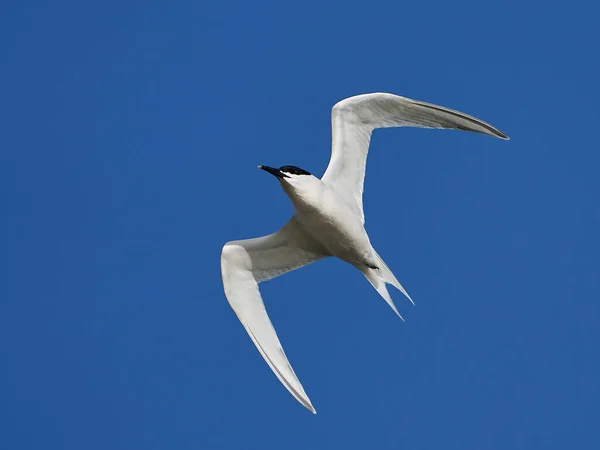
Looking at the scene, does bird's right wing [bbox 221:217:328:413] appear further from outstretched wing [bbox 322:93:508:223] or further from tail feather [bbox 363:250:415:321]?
outstretched wing [bbox 322:93:508:223]

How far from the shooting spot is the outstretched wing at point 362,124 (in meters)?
12.1

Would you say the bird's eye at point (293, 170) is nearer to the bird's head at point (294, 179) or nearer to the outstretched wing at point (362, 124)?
the bird's head at point (294, 179)

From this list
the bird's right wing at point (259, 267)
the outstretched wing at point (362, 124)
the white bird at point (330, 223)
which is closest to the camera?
the white bird at point (330, 223)

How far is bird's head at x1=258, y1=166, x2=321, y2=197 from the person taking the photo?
36.7ft

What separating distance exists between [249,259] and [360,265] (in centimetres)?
129

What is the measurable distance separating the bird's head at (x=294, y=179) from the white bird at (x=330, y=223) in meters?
0.01

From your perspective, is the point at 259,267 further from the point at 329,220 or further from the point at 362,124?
the point at 362,124

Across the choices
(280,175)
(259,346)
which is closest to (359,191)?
(280,175)

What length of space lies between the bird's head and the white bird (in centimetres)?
1

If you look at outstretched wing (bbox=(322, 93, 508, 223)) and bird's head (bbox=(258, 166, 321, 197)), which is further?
outstretched wing (bbox=(322, 93, 508, 223))

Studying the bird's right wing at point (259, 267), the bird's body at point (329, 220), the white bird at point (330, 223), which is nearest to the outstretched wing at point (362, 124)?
the white bird at point (330, 223)

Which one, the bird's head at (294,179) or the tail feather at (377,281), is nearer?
the bird's head at (294,179)

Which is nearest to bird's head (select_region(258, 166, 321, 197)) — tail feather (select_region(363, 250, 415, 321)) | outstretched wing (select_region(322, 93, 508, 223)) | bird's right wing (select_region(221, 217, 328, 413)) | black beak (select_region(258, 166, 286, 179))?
black beak (select_region(258, 166, 286, 179))

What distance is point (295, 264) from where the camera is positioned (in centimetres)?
1218
